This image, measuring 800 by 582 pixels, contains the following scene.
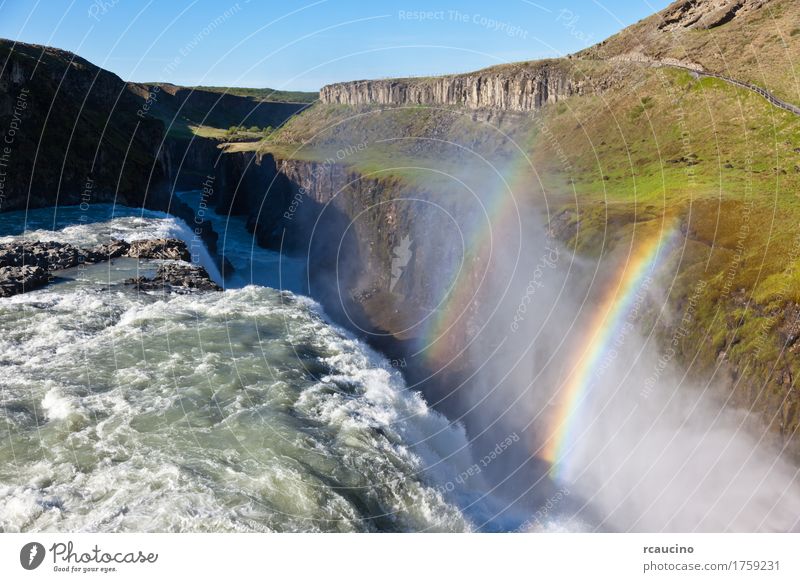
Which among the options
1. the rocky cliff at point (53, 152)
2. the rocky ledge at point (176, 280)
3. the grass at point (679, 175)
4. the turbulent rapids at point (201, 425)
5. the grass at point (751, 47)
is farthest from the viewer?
the rocky cliff at point (53, 152)

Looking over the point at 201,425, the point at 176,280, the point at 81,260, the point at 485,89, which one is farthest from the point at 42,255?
the point at 485,89

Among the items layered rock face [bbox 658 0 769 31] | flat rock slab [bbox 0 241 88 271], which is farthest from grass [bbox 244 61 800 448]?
flat rock slab [bbox 0 241 88 271]

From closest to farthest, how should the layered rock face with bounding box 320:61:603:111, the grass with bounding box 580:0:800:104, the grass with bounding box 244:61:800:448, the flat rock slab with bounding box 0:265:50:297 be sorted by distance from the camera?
the grass with bounding box 244:61:800:448
the flat rock slab with bounding box 0:265:50:297
the grass with bounding box 580:0:800:104
the layered rock face with bounding box 320:61:603:111

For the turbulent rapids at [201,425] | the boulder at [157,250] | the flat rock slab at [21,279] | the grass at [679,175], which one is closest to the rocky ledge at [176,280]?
the turbulent rapids at [201,425]

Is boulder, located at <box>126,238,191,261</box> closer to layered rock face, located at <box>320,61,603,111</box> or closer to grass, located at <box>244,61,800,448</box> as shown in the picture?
grass, located at <box>244,61,800,448</box>

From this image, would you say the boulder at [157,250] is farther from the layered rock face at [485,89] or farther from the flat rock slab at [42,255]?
the layered rock face at [485,89]
